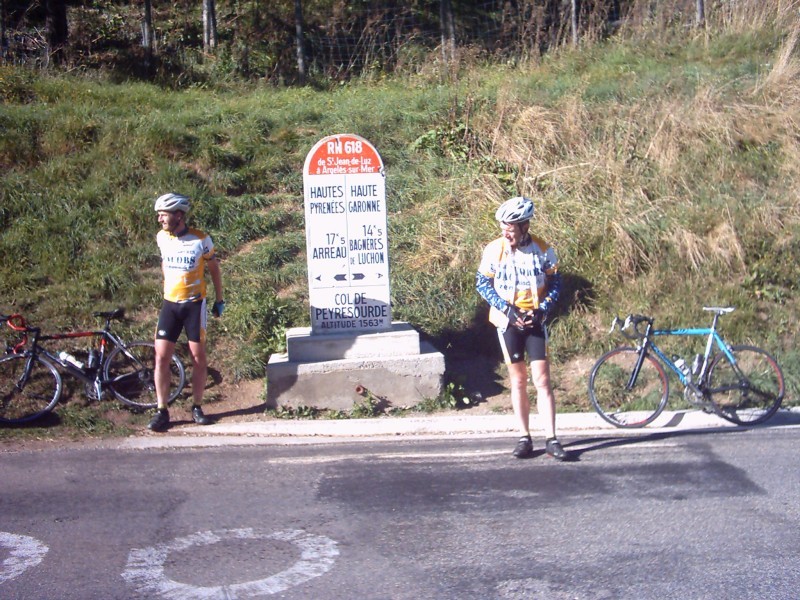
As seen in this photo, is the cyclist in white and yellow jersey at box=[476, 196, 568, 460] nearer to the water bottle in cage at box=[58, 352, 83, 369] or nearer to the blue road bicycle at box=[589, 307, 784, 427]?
the blue road bicycle at box=[589, 307, 784, 427]

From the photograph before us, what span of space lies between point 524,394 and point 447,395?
4.67 feet

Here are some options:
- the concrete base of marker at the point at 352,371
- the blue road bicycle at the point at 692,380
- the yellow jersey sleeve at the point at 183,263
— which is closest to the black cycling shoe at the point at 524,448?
the blue road bicycle at the point at 692,380

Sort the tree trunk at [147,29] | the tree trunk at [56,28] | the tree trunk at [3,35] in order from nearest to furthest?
1. the tree trunk at [3,35]
2. the tree trunk at [56,28]
3. the tree trunk at [147,29]

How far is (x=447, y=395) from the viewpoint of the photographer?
7863mm

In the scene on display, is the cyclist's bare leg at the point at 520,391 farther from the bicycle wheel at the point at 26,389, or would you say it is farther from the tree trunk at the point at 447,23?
the tree trunk at the point at 447,23

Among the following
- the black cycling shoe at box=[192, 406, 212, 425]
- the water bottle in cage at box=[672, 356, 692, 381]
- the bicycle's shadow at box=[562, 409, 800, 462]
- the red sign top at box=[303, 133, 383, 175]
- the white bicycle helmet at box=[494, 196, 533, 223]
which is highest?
the red sign top at box=[303, 133, 383, 175]

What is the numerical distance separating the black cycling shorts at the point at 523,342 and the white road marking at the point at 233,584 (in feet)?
6.78

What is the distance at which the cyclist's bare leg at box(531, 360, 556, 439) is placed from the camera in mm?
6391

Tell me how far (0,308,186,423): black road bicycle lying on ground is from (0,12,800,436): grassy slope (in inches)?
30.2

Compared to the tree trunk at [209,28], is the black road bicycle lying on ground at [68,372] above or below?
below

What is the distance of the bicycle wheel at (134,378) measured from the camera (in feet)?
25.3

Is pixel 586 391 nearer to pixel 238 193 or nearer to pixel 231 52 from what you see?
pixel 238 193

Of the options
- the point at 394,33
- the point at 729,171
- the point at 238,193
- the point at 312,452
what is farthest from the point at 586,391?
the point at 394,33

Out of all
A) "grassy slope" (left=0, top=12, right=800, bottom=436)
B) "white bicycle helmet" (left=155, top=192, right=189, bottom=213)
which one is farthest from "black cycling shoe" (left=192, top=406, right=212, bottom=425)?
"white bicycle helmet" (left=155, top=192, right=189, bottom=213)
